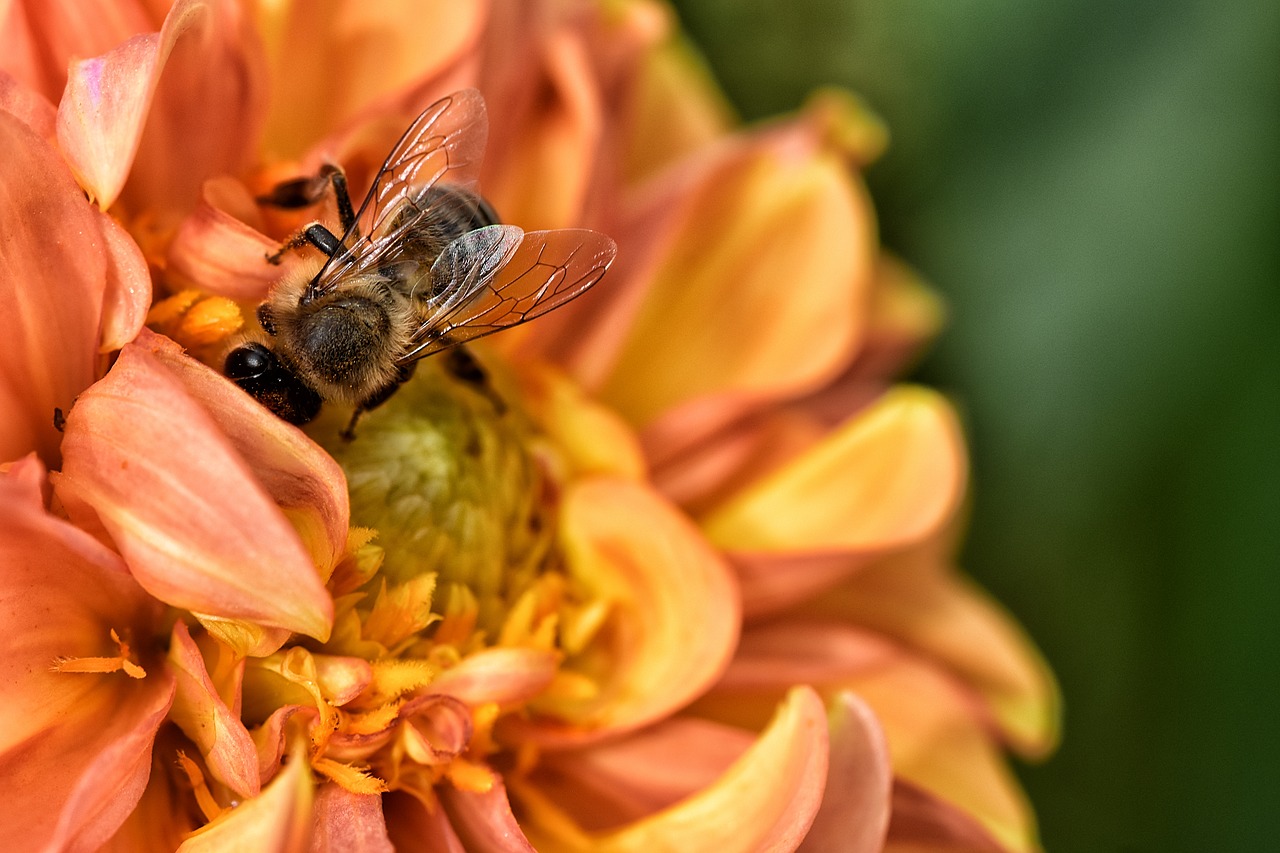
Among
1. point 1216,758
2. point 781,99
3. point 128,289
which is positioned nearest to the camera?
point 128,289

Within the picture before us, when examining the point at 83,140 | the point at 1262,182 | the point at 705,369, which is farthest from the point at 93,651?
the point at 1262,182

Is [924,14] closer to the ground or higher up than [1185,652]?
higher up

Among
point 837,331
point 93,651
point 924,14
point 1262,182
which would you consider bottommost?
point 1262,182

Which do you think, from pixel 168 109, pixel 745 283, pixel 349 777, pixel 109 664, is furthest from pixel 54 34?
pixel 745 283

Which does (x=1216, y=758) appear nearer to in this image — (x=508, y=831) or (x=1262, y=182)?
(x=1262, y=182)

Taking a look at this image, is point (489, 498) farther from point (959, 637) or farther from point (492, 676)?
point (959, 637)

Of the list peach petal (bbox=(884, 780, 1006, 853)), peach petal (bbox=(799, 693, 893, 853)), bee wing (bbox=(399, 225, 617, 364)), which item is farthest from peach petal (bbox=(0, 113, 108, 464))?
peach petal (bbox=(884, 780, 1006, 853))
